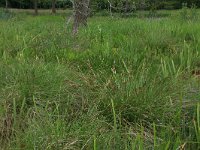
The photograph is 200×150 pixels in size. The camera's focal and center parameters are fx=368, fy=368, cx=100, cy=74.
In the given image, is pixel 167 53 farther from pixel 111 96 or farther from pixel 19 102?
pixel 19 102

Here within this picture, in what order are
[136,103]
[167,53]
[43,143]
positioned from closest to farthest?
1. [43,143]
2. [136,103]
3. [167,53]

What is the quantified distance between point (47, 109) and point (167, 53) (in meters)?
2.01

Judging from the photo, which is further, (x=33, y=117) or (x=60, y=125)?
(x=33, y=117)

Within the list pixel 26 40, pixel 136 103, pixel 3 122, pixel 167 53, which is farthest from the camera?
pixel 26 40

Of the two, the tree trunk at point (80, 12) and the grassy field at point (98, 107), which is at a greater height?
the tree trunk at point (80, 12)

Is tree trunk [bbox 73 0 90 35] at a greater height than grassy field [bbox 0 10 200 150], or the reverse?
tree trunk [bbox 73 0 90 35]

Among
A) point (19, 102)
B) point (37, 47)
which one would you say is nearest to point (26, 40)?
point (37, 47)

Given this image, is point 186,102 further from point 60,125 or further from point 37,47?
point 37,47

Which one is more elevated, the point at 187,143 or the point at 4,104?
the point at 4,104

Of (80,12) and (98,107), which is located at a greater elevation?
(80,12)

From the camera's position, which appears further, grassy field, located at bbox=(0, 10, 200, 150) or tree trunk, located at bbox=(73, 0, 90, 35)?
tree trunk, located at bbox=(73, 0, 90, 35)

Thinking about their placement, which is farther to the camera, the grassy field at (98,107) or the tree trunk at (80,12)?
the tree trunk at (80,12)

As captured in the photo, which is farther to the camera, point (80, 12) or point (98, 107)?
point (80, 12)

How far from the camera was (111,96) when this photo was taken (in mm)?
2455
